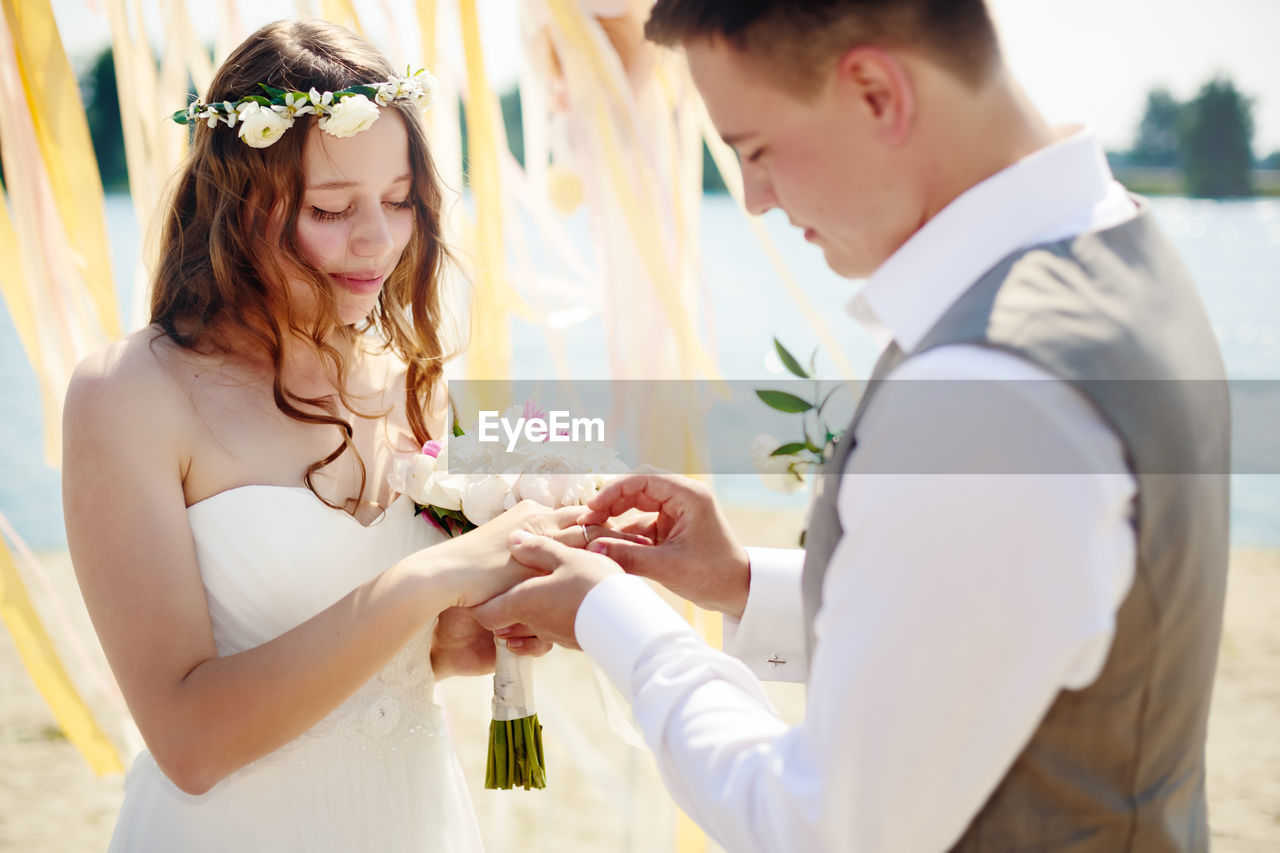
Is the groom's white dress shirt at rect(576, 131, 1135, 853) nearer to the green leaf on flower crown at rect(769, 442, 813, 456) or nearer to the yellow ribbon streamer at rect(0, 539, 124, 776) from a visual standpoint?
the green leaf on flower crown at rect(769, 442, 813, 456)

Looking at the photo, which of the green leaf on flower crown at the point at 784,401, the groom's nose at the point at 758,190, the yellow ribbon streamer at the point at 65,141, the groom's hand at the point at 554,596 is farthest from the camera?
the yellow ribbon streamer at the point at 65,141

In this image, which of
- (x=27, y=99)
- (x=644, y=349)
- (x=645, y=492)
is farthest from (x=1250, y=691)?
(x=27, y=99)

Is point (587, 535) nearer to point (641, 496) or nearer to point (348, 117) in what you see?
point (641, 496)

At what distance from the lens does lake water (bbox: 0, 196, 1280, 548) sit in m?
12.3

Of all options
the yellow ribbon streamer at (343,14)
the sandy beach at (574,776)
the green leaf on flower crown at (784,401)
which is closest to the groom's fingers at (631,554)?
the green leaf on flower crown at (784,401)

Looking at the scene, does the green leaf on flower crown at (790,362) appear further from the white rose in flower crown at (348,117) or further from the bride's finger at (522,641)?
the white rose in flower crown at (348,117)

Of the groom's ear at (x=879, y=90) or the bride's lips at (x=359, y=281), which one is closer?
the groom's ear at (x=879, y=90)

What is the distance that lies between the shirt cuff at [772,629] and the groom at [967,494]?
62cm

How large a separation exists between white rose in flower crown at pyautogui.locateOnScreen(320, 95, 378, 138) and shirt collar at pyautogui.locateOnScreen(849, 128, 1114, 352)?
4.22 feet

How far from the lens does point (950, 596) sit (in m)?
0.95

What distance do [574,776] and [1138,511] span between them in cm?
490

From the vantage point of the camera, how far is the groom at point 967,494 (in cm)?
96

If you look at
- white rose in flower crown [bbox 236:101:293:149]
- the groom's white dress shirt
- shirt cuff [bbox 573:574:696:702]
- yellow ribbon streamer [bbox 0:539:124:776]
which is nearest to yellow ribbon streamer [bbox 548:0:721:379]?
white rose in flower crown [bbox 236:101:293:149]

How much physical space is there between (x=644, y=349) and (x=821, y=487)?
1.60m
